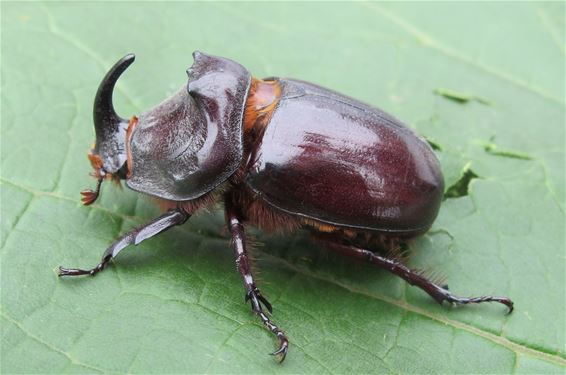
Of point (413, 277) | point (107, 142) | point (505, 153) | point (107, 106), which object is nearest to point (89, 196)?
point (107, 142)

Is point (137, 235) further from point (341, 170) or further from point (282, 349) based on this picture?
point (341, 170)

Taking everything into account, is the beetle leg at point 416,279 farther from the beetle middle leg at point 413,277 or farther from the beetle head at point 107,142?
the beetle head at point 107,142

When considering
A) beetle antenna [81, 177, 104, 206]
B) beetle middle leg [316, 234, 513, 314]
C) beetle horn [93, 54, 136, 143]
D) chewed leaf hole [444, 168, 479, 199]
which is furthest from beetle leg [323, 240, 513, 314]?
beetle horn [93, 54, 136, 143]

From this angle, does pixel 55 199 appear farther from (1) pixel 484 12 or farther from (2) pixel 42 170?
(1) pixel 484 12

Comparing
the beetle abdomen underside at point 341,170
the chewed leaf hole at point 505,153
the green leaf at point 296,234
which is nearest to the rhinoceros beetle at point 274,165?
the beetle abdomen underside at point 341,170

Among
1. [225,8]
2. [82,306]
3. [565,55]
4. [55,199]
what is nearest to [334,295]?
[82,306]

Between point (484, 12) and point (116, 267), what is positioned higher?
point (484, 12)

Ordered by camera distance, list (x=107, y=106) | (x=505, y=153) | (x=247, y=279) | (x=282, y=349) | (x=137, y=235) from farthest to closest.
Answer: (x=505, y=153) < (x=107, y=106) < (x=137, y=235) < (x=247, y=279) < (x=282, y=349)
